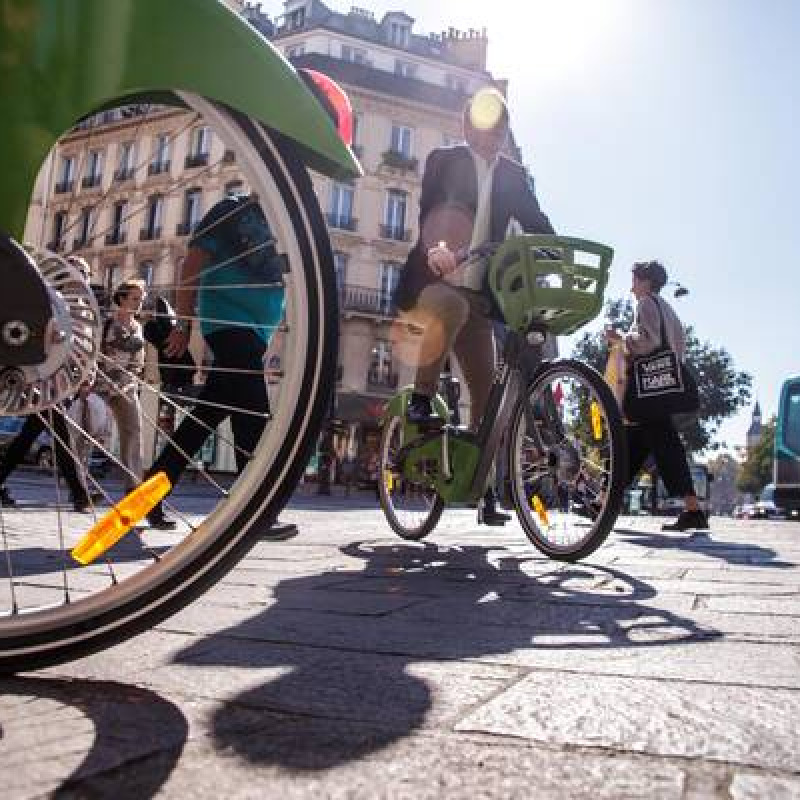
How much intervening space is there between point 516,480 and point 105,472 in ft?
39.6

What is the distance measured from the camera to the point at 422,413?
14.2ft

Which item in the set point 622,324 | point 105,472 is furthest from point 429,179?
point 622,324

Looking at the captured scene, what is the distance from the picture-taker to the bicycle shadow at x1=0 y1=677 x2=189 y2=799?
1.00 metres

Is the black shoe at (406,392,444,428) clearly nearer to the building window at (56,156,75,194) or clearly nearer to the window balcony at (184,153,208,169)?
the window balcony at (184,153,208,169)

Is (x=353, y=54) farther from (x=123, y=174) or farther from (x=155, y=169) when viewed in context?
(x=123, y=174)

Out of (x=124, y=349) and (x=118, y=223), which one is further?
(x=124, y=349)

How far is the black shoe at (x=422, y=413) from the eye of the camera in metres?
4.30

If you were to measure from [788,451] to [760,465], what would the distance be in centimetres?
6169

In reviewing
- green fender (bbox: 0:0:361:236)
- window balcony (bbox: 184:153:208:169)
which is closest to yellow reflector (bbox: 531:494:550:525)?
window balcony (bbox: 184:153:208:169)

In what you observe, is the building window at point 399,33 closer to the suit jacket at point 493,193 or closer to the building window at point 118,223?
the suit jacket at point 493,193

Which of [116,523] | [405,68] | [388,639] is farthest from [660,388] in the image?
[405,68]

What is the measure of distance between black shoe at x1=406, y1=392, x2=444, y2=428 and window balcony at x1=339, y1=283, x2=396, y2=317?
3040 centimetres

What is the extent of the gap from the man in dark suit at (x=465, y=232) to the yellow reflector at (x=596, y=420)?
0.88 meters

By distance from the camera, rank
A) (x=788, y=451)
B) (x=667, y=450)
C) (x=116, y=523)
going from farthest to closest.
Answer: (x=788, y=451)
(x=667, y=450)
(x=116, y=523)
